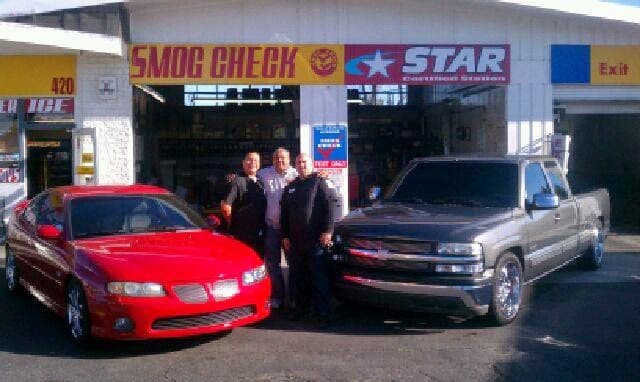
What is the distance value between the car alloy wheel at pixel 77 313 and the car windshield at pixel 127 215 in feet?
2.16

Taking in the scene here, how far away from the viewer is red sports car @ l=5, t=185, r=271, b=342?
226 inches

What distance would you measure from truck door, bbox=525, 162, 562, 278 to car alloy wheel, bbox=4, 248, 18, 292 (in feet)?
19.7

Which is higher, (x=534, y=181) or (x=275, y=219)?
(x=534, y=181)

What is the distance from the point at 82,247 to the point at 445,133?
12.4 meters

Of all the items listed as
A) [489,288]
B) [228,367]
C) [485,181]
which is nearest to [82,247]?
[228,367]

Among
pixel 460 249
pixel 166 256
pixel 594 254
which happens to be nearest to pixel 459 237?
pixel 460 249

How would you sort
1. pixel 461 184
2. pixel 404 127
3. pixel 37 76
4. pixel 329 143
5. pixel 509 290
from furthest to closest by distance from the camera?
pixel 404 127 < pixel 329 143 < pixel 37 76 < pixel 461 184 < pixel 509 290

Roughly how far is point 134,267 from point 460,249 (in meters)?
2.98

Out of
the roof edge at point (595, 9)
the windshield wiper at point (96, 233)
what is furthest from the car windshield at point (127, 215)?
the roof edge at point (595, 9)

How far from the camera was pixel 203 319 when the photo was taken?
5.89 metres

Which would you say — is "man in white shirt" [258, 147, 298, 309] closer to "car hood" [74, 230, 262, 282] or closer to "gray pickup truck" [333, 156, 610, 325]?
"car hood" [74, 230, 262, 282]

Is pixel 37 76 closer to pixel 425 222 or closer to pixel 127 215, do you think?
pixel 127 215

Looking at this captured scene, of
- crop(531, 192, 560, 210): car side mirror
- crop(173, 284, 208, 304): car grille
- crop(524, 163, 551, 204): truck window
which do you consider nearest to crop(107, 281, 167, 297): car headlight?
crop(173, 284, 208, 304): car grille

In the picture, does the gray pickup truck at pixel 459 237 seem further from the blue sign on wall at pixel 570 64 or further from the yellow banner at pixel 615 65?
the yellow banner at pixel 615 65
